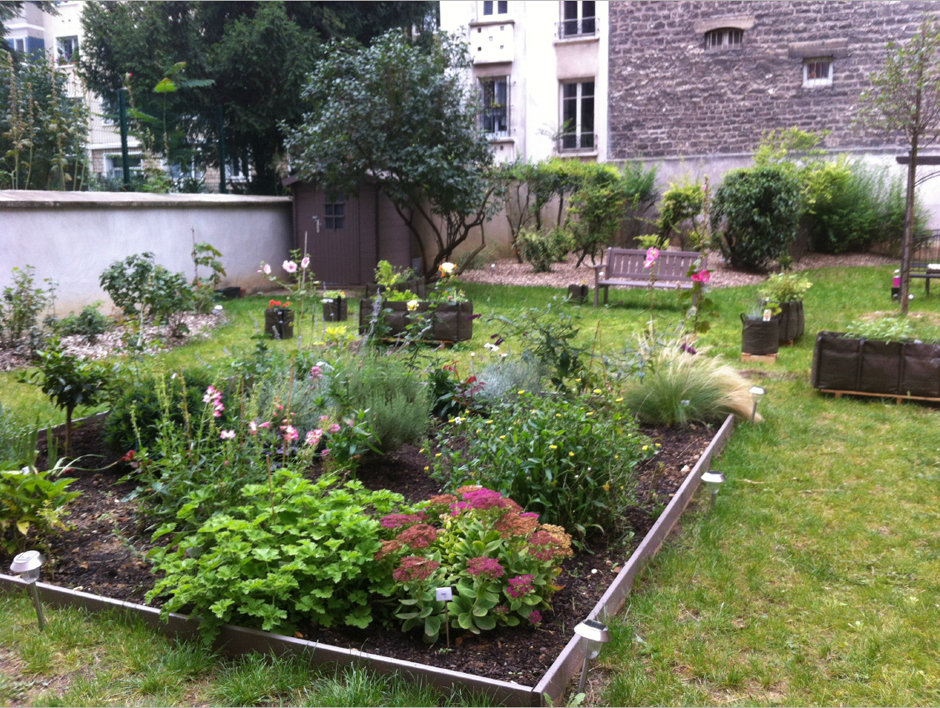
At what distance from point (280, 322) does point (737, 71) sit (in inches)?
519

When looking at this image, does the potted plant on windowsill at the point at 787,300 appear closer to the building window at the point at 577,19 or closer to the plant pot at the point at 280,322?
the plant pot at the point at 280,322

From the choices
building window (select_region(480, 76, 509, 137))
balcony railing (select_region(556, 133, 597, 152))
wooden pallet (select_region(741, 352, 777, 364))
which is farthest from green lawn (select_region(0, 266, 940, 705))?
building window (select_region(480, 76, 509, 137))

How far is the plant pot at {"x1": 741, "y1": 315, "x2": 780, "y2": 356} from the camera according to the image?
7650mm

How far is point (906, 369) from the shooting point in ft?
20.4

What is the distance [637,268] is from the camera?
11.9m

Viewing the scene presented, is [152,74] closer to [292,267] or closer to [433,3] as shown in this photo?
[433,3]

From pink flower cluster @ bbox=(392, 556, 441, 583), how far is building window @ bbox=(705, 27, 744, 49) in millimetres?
17312

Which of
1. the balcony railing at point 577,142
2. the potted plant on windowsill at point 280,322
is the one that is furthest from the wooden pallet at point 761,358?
the balcony railing at point 577,142

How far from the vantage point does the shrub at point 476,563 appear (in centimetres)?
291

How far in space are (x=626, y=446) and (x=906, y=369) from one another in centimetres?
347

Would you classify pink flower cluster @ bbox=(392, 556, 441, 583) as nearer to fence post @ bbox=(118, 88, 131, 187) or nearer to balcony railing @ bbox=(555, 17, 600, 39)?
fence post @ bbox=(118, 88, 131, 187)

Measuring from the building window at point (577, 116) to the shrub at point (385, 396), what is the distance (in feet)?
48.1

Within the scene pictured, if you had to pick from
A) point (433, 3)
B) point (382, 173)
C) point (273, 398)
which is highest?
point (433, 3)

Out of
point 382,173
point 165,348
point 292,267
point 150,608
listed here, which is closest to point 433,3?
point 382,173
